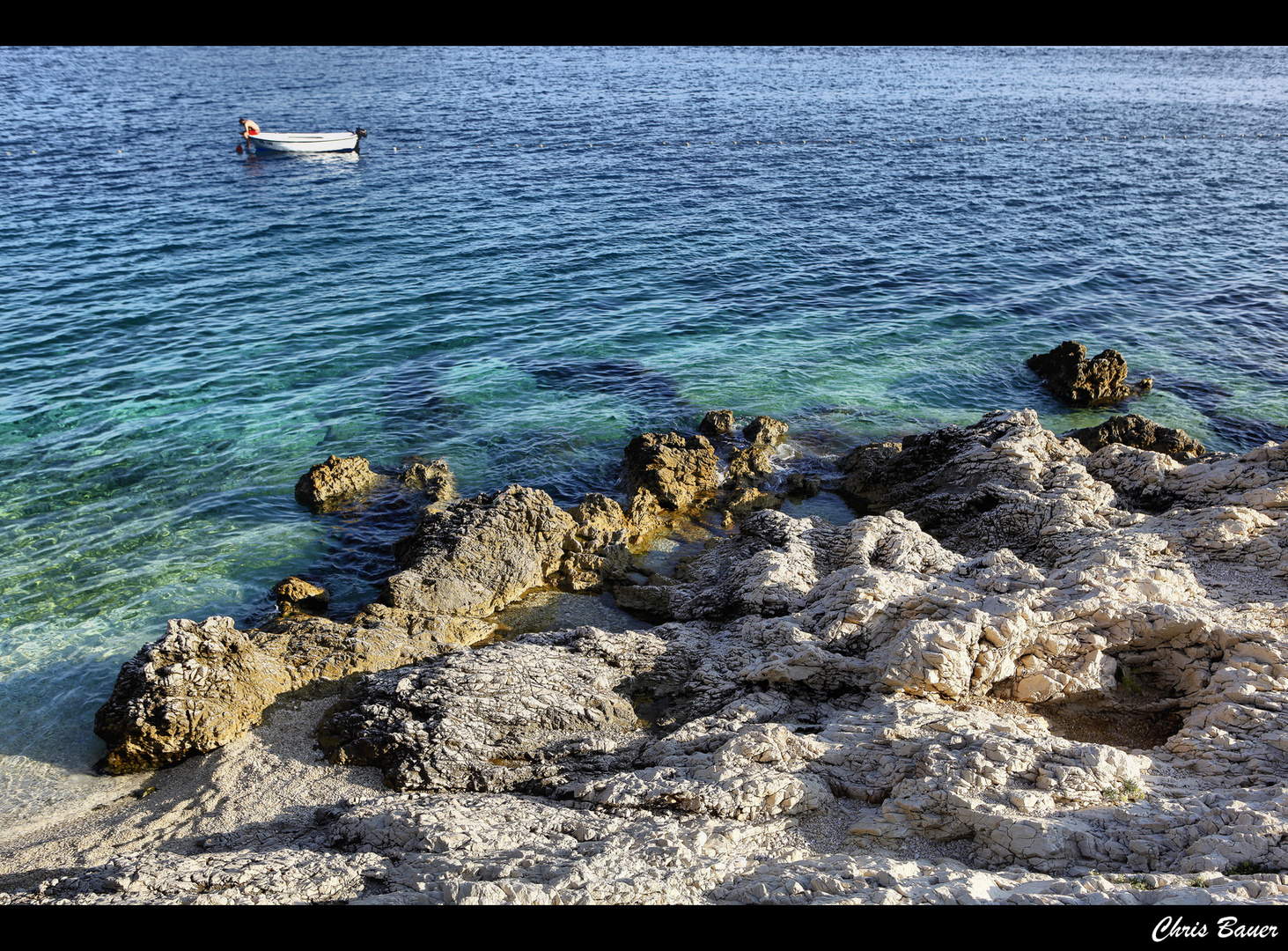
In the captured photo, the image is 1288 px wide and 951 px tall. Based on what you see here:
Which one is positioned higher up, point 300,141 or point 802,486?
point 300,141

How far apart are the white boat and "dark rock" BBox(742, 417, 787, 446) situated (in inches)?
1487

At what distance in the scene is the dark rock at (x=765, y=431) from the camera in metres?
20.4

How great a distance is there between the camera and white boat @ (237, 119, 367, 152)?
45562 millimetres

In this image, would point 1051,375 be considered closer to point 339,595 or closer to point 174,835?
point 339,595

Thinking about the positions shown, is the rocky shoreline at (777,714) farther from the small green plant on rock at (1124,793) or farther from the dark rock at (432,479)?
the dark rock at (432,479)

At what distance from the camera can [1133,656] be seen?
10.7m

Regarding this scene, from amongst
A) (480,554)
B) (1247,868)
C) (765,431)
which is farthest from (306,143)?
(1247,868)

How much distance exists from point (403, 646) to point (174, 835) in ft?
14.0

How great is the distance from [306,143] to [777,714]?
4817 cm

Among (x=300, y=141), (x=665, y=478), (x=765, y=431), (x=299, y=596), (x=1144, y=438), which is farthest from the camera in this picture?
(x=300, y=141)

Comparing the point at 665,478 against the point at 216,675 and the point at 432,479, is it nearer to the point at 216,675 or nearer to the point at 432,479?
the point at 432,479

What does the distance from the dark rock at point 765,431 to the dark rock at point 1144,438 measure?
7.30 meters

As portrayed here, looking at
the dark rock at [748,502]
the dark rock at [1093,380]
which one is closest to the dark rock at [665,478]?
the dark rock at [748,502]

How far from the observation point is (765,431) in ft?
67.3
